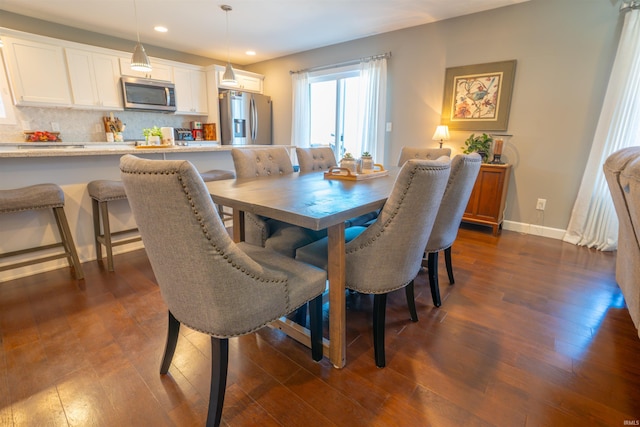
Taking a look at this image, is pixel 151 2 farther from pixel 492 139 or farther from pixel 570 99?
pixel 570 99

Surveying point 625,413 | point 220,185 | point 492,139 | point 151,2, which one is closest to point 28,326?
point 220,185

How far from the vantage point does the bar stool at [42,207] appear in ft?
6.48

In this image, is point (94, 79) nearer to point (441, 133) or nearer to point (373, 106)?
point (373, 106)

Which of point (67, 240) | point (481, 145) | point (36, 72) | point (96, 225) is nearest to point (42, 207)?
point (67, 240)

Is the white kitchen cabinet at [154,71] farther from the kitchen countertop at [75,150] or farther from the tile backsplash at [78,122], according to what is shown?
the kitchen countertop at [75,150]

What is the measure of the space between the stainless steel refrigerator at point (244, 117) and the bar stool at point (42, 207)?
132 inches

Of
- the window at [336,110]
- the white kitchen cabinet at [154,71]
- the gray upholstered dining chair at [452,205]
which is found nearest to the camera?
the gray upholstered dining chair at [452,205]

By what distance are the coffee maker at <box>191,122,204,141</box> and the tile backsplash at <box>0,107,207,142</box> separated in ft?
0.72

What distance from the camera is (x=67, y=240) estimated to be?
2.28 metres

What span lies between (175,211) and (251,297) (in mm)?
390

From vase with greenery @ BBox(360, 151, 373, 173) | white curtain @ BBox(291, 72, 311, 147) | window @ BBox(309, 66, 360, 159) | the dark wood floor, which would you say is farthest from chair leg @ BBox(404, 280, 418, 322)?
white curtain @ BBox(291, 72, 311, 147)

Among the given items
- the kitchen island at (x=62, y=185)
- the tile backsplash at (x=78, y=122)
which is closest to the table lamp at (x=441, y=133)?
the kitchen island at (x=62, y=185)

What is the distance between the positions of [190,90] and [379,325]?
17.0 ft

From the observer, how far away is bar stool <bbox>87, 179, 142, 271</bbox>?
2.35m
